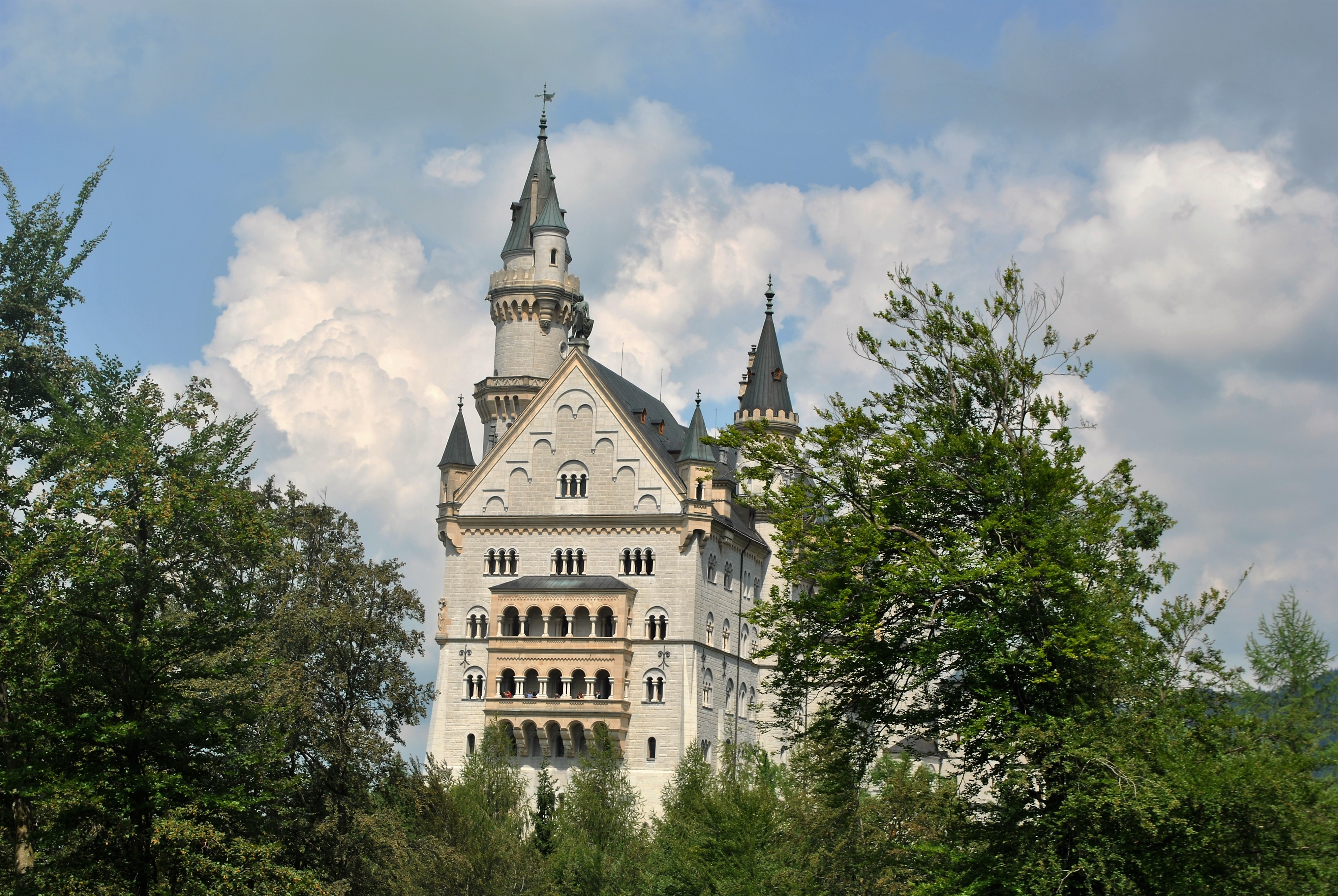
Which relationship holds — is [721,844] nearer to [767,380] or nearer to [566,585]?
[566,585]

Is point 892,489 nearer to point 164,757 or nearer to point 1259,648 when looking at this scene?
point 1259,648

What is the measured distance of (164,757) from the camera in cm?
3656

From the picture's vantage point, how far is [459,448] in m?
89.0

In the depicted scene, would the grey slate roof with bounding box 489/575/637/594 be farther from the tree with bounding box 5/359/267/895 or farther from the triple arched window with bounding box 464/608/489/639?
the tree with bounding box 5/359/267/895

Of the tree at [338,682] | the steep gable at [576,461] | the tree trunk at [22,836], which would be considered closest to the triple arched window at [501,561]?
the steep gable at [576,461]

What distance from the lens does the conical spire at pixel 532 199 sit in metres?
96.2

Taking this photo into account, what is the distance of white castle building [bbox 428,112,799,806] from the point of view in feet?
268

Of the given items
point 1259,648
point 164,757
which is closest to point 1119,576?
point 1259,648

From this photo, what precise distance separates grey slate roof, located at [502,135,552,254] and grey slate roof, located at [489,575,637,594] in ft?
73.4

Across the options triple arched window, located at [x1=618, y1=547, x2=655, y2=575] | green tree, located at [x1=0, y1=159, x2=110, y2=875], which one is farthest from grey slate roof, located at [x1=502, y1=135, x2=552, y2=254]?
green tree, located at [x1=0, y1=159, x2=110, y2=875]

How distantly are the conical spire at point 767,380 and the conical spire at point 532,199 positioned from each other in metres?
15.5

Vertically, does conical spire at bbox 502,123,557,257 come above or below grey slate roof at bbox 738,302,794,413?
above

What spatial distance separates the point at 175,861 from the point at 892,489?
732 inches

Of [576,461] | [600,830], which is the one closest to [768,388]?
[576,461]
